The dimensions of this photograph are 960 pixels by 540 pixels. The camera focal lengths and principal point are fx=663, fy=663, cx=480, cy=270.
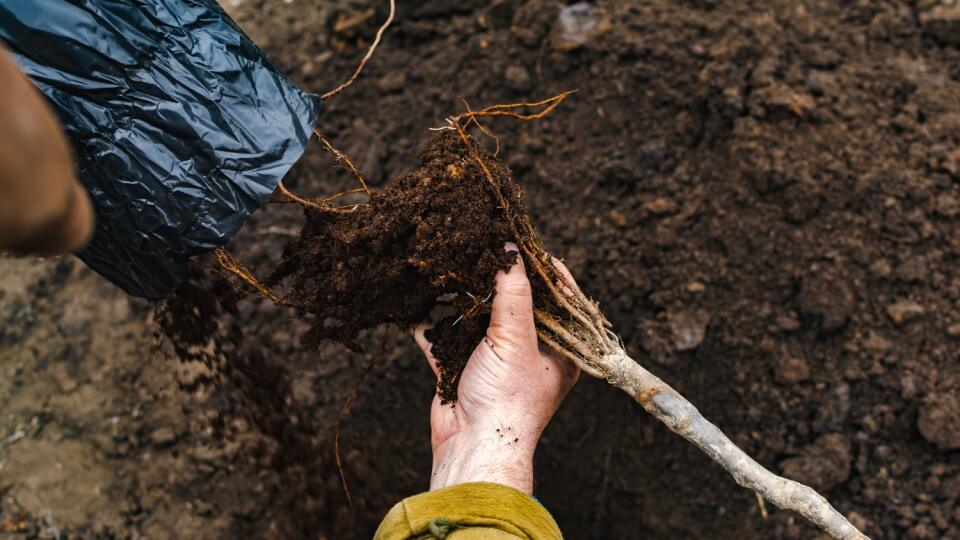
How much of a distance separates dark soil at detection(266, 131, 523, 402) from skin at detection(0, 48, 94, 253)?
3.03 feet

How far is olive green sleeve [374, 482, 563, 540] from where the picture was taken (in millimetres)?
1441

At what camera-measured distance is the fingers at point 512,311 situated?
1.65 meters

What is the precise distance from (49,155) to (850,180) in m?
2.49

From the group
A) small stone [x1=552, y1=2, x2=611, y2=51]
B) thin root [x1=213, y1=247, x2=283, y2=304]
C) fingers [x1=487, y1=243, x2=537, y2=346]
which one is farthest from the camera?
small stone [x1=552, y1=2, x2=611, y2=51]

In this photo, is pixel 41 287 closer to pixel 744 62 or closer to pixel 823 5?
pixel 744 62

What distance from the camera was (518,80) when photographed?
281 cm

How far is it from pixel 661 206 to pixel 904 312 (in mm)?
897

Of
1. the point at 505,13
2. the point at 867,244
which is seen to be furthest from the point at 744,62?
the point at 505,13

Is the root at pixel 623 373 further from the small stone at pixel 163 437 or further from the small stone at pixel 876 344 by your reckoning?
the small stone at pixel 163 437

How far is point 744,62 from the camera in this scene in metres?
2.64

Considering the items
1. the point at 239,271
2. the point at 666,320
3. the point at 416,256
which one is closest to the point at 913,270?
the point at 666,320

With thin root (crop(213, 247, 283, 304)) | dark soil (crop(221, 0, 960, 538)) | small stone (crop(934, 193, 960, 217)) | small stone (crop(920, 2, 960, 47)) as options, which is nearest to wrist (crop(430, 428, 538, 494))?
thin root (crop(213, 247, 283, 304))

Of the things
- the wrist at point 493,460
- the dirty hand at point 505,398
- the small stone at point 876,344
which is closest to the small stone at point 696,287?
the small stone at point 876,344

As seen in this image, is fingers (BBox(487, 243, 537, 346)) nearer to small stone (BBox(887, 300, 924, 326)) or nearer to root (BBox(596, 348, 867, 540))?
root (BBox(596, 348, 867, 540))
